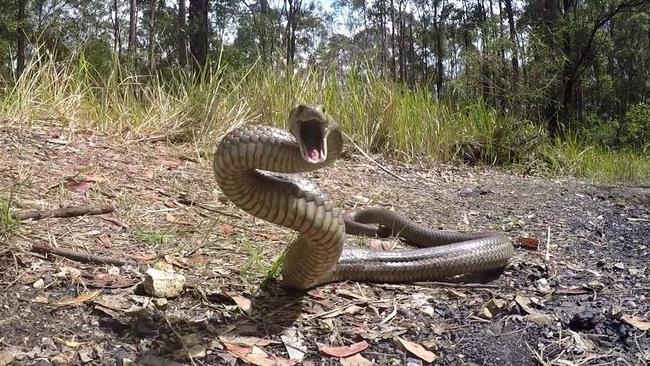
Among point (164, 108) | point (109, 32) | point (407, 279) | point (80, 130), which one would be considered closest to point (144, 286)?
point (407, 279)

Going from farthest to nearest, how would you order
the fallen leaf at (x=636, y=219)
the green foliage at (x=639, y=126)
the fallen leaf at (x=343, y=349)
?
the green foliage at (x=639, y=126) < the fallen leaf at (x=636, y=219) < the fallen leaf at (x=343, y=349)

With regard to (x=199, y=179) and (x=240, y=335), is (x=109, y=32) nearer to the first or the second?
(x=199, y=179)

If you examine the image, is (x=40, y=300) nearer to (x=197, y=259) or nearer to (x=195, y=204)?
(x=197, y=259)

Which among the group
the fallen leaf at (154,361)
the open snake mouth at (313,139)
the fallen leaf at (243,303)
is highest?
the open snake mouth at (313,139)

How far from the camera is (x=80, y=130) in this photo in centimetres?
402

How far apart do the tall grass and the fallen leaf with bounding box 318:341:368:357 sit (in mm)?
2828

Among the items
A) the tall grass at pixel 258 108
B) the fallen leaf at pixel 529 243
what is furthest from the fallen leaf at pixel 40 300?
the tall grass at pixel 258 108

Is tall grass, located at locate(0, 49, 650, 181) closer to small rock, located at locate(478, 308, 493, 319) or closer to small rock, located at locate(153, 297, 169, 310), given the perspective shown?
small rock, located at locate(153, 297, 169, 310)

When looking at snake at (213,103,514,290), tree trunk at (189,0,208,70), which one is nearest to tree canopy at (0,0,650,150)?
tree trunk at (189,0,208,70)

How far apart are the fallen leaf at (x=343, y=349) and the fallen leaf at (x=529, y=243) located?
156cm

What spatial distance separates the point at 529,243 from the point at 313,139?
1.84 m

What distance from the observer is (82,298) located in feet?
5.71

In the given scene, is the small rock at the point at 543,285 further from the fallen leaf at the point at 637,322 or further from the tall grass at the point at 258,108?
the tall grass at the point at 258,108

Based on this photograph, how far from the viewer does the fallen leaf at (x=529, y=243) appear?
9.93 ft
